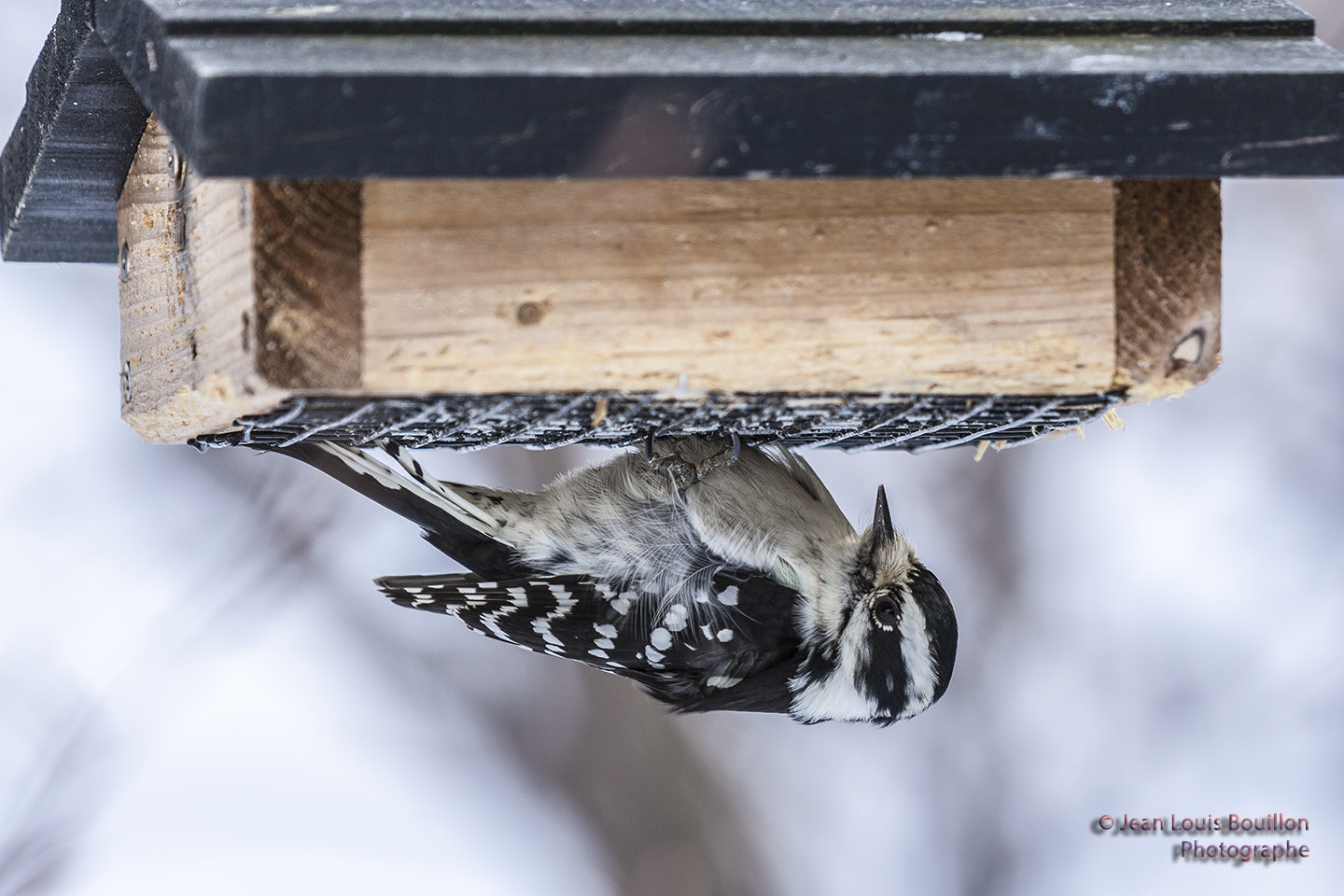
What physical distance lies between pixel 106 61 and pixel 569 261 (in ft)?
2.44

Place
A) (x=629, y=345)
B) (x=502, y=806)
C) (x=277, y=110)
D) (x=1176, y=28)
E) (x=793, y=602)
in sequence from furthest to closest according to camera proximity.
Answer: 1. (x=502, y=806)
2. (x=793, y=602)
3. (x=629, y=345)
4. (x=1176, y=28)
5. (x=277, y=110)

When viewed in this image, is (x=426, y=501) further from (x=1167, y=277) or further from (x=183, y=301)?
(x=1167, y=277)

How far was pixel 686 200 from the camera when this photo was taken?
3.93ft

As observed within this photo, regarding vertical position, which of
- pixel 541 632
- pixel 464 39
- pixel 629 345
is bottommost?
pixel 541 632

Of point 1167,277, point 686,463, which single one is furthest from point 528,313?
point 686,463

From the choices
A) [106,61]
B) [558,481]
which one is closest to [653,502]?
[558,481]

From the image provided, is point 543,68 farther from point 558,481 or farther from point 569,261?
point 558,481

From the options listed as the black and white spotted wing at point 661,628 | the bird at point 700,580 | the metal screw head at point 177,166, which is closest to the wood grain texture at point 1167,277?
the bird at point 700,580

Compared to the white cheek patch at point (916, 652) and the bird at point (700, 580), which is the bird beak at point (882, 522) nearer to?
the bird at point (700, 580)

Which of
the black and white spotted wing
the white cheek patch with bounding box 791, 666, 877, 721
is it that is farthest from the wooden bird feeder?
the white cheek patch with bounding box 791, 666, 877, 721

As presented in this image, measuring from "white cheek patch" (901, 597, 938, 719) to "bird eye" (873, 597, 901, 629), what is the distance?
0.01 metres

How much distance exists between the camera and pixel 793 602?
6.49ft

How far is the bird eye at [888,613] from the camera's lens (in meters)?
1.98

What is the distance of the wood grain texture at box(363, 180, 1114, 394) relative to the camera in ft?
3.86
